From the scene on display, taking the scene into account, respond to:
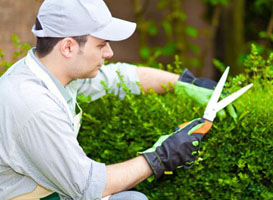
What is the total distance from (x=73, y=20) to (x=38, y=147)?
651mm

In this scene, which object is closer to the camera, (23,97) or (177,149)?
(23,97)

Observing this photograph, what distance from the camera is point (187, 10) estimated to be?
6.37 m

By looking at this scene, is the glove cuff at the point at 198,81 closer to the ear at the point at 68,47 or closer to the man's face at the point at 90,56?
the man's face at the point at 90,56

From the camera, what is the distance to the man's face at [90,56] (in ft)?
7.07

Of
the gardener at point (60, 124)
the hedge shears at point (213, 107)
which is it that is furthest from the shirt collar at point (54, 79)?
the hedge shears at point (213, 107)

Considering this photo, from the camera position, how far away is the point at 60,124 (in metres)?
1.96

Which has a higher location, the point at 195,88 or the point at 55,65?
the point at 55,65

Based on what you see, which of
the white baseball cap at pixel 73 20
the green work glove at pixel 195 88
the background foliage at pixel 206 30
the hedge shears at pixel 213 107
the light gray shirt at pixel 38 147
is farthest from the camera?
the background foliage at pixel 206 30

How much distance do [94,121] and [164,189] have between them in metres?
0.59

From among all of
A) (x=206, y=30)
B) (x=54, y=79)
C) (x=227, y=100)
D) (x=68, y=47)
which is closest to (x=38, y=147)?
(x=54, y=79)

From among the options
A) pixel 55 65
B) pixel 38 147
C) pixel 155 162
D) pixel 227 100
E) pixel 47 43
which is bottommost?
pixel 155 162

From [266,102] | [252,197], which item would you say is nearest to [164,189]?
[252,197]

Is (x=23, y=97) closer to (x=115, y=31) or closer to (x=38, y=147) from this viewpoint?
(x=38, y=147)

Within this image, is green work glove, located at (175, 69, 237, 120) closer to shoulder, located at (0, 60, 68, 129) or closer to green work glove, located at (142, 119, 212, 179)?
green work glove, located at (142, 119, 212, 179)
